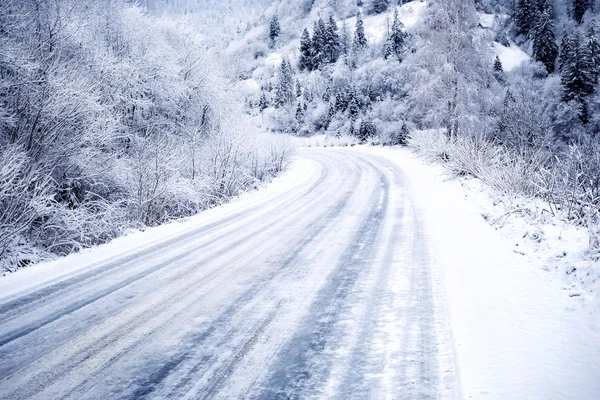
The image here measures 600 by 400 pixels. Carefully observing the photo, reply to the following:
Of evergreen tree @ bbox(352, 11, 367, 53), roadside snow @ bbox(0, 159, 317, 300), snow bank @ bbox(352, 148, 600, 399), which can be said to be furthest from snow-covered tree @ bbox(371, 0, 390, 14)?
snow bank @ bbox(352, 148, 600, 399)

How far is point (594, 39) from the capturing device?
4884 cm

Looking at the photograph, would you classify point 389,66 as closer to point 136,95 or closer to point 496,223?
point 136,95

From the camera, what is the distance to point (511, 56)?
238 ft

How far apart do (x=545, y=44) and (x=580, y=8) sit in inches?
890

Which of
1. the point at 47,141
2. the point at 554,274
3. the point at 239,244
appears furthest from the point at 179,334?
the point at 47,141

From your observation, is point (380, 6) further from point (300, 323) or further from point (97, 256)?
point (300, 323)

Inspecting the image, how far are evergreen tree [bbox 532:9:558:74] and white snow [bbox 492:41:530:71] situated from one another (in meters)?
2.55

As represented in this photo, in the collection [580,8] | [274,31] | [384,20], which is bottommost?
[580,8]

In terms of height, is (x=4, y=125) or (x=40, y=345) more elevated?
(x=4, y=125)

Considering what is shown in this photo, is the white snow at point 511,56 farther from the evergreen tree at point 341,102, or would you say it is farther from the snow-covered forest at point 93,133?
the snow-covered forest at point 93,133

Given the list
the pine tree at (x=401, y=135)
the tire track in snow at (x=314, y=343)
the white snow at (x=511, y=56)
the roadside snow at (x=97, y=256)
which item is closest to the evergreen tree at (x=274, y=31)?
the white snow at (x=511, y=56)

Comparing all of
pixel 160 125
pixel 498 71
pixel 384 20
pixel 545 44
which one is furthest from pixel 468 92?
pixel 384 20

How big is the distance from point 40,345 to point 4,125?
6.68 meters

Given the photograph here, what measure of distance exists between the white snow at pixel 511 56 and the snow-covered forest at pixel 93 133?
2870 inches
